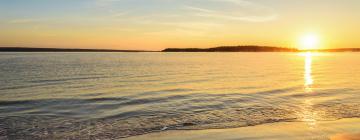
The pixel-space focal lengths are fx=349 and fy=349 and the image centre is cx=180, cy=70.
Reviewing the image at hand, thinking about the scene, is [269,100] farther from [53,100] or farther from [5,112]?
[5,112]

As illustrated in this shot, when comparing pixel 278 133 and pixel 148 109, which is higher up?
pixel 278 133

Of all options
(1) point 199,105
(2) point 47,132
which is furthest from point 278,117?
(2) point 47,132

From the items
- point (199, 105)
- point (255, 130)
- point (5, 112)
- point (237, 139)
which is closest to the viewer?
point (237, 139)

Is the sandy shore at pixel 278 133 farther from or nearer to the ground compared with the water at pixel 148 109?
farther from the ground

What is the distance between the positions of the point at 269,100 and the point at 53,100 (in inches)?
557

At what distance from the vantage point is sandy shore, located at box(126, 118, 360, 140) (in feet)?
41.0

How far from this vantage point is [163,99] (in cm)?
2334

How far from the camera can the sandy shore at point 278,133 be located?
12.5 meters

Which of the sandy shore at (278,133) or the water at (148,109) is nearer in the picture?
the sandy shore at (278,133)

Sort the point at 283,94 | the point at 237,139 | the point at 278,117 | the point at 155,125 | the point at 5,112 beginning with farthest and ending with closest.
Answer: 1. the point at 283,94
2. the point at 5,112
3. the point at 278,117
4. the point at 155,125
5. the point at 237,139

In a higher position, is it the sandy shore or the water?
the sandy shore

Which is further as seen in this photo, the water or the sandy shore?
the water

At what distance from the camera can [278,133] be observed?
43.5ft

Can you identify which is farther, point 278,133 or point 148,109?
point 148,109
